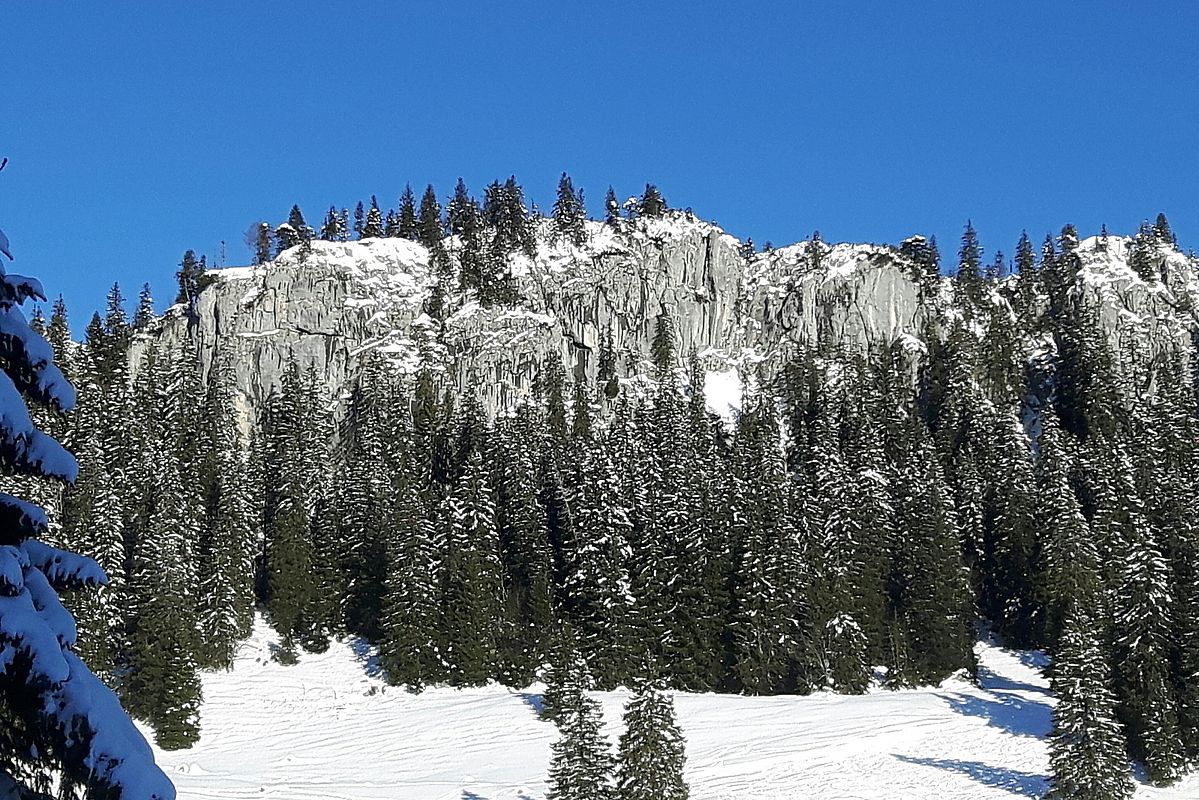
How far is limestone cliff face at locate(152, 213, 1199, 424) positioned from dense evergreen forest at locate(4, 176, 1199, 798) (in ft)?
61.4

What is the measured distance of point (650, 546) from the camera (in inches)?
2864

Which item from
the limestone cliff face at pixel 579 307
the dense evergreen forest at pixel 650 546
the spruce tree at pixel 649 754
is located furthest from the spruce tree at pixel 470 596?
the limestone cliff face at pixel 579 307

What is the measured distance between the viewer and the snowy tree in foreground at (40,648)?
670cm

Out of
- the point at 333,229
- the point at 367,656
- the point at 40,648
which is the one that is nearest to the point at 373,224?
the point at 333,229

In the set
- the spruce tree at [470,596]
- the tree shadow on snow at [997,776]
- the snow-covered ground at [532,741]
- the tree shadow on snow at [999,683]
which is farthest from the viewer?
the spruce tree at [470,596]

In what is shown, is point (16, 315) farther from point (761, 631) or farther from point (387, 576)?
point (387, 576)

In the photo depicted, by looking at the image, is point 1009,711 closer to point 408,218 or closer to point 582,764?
point 582,764

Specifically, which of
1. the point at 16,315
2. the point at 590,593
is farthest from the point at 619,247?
the point at 16,315

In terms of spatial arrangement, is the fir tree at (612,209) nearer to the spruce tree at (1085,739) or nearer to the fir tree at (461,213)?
the fir tree at (461,213)

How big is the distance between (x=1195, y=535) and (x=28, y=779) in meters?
71.7

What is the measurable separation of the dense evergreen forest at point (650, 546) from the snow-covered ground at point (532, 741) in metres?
2.80

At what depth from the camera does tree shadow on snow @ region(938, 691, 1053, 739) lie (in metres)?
59.8

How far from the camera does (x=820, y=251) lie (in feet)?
534

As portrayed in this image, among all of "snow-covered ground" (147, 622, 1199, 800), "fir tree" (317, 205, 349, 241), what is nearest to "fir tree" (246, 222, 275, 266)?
"fir tree" (317, 205, 349, 241)
